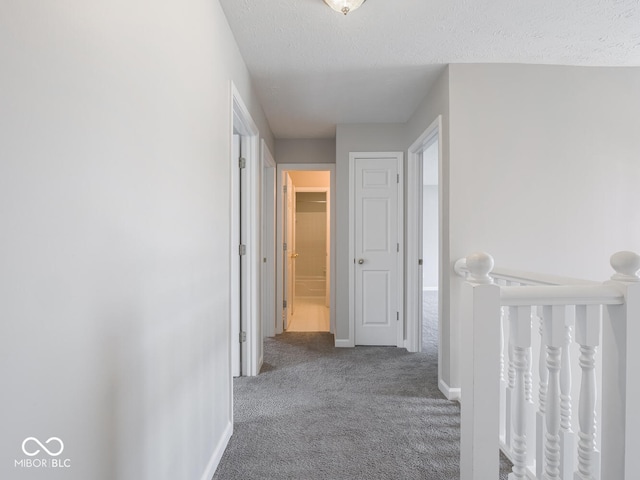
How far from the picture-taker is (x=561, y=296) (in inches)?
41.3

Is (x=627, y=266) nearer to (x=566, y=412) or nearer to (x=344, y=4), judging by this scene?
(x=566, y=412)

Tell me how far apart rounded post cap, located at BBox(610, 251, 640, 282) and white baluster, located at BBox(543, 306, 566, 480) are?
0.21m

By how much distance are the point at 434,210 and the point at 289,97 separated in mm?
5810

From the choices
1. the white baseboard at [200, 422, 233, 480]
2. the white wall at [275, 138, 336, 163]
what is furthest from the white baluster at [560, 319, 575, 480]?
the white wall at [275, 138, 336, 163]

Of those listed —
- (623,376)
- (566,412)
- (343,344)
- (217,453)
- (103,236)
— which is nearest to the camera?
(103,236)

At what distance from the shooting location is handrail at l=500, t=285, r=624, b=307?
3.42 ft

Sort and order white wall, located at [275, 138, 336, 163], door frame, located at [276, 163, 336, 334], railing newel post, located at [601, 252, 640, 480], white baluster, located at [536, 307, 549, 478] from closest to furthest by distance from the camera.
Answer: railing newel post, located at [601, 252, 640, 480], white baluster, located at [536, 307, 549, 478], door frame, located at [276, 163, 336, 334], white wall, located at [275, 138, 336, 163]

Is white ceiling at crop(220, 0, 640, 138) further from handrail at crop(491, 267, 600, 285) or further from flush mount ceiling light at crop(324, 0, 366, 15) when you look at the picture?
handrail at crop(491, 267, 600, 285)

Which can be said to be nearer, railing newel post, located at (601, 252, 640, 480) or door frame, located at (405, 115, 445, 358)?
railing newel post, located at (601, 252, 640, 480)

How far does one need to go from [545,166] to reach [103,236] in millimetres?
2730

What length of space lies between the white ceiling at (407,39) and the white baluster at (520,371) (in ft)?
5.36

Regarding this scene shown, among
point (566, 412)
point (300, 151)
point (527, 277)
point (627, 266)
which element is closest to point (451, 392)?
point (527, 277)

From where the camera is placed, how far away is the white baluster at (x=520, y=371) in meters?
1.07

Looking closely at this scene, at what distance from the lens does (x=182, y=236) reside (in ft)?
4.31
